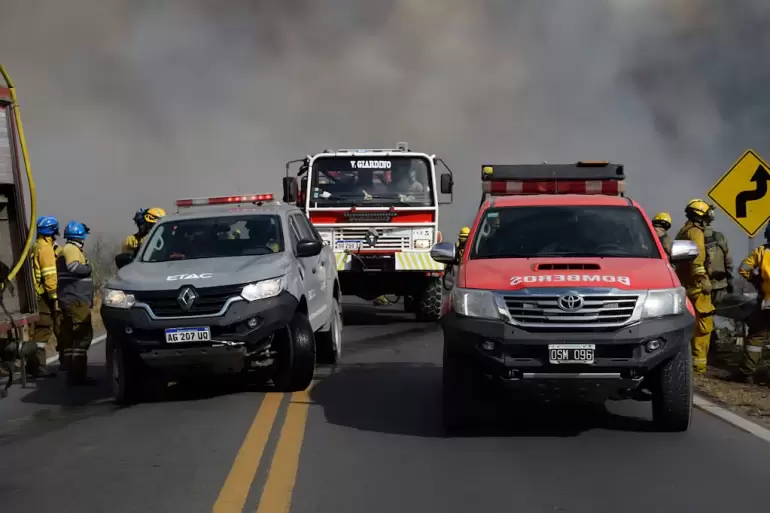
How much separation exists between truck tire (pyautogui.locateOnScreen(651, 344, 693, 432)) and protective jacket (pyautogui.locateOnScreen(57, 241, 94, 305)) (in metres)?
6.21

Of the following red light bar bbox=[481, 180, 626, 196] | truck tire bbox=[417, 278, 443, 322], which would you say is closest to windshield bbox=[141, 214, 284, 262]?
red light bar bbox=[481, 180, 626, 196]

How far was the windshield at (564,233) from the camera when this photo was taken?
8087 millimetres

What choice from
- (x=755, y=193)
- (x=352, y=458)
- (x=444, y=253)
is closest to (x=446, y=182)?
(x=755, y=193)

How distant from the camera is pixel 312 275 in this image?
10703 millimetres

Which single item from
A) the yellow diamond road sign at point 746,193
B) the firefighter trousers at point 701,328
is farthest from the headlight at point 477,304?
the yellow diamond road sign at point 746,193

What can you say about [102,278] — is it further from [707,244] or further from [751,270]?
[751,270]

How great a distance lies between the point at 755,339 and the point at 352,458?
520cm

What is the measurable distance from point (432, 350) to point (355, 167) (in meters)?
5.00

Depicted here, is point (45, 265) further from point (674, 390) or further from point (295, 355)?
point (674, 390)

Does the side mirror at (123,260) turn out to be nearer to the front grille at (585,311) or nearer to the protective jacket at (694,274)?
the front grille at (585,311)

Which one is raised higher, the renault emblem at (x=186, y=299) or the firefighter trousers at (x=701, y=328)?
the renault emblem at (x=186, y=299)

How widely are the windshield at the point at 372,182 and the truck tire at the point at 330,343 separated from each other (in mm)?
5215

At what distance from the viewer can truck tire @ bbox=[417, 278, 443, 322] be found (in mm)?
→ 17422

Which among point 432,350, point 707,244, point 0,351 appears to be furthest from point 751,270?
point 0,351
